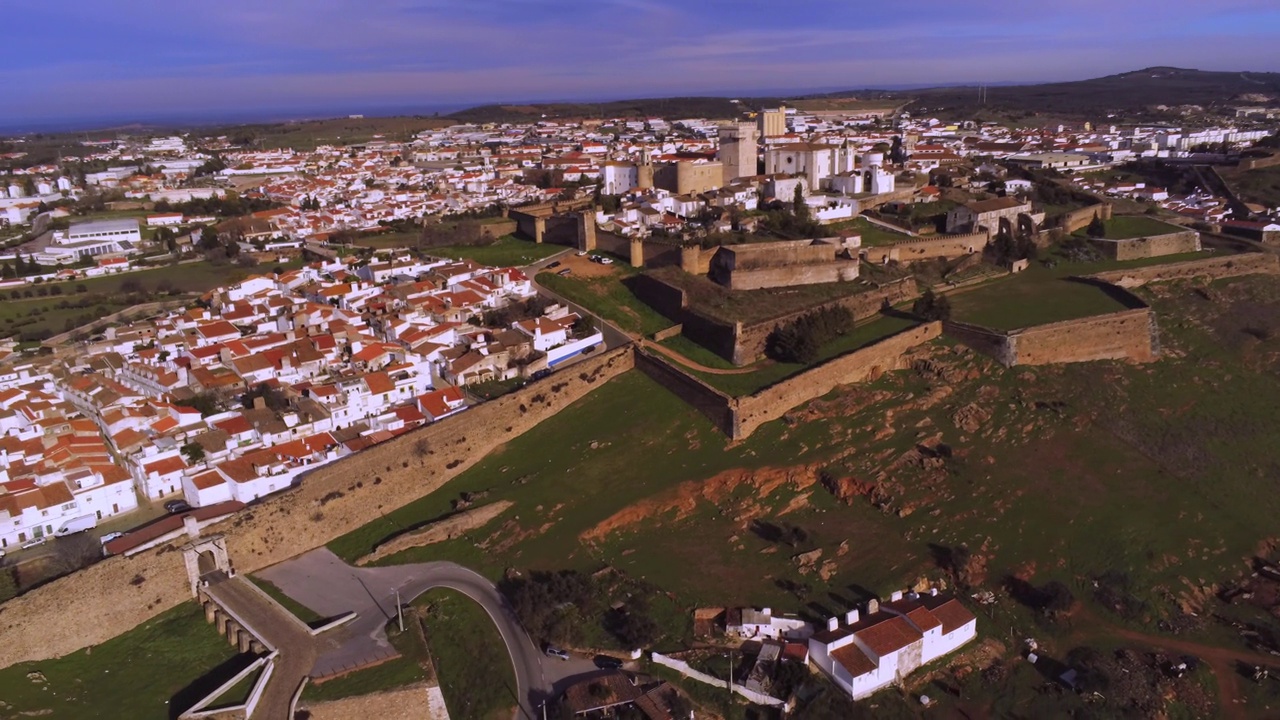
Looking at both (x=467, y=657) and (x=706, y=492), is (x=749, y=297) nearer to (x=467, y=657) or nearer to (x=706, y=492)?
(x=706, y=492)

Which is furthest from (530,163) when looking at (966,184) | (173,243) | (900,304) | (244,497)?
(244,497)

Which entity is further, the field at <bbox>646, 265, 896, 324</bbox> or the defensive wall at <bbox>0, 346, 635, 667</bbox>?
the field at <bbox>646, 265, 896, 324</bbox>

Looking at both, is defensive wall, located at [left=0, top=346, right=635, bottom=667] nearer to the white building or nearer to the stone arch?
the stone arch

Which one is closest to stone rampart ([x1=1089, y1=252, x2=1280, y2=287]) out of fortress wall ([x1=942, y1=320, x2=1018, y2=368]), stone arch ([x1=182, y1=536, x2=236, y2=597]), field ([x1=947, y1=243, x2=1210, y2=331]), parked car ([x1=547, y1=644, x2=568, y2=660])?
field ([x1=947, y1=243, x2=1210, y2=331])

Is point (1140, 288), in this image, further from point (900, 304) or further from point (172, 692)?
point (172, 692)

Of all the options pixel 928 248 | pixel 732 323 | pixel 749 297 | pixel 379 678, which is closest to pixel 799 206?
pixel 928 248

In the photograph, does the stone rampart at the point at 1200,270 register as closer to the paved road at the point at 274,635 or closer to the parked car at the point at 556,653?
the parked car at the point at 556,653
